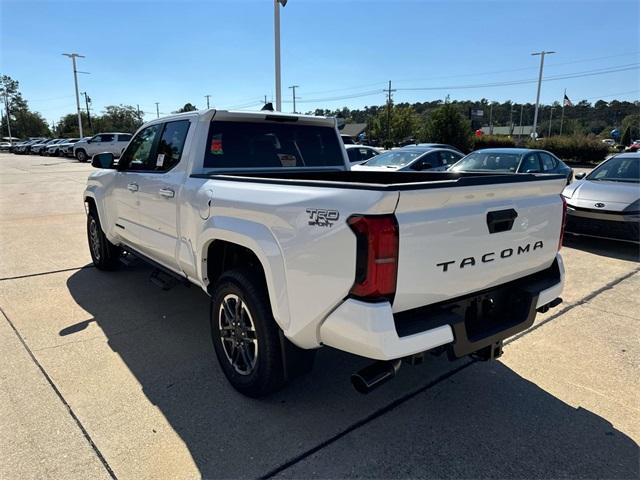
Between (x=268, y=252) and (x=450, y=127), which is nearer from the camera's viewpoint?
(x=268, y=252)

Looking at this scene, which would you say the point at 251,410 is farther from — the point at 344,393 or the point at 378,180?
the point at 378,180

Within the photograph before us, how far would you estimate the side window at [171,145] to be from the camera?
12.9 ft

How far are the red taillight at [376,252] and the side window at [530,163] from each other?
895 cm

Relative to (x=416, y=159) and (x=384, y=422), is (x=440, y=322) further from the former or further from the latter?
(x=416, y=159)

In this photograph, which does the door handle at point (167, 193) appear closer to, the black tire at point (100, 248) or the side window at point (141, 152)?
the side window at point (141, 152)

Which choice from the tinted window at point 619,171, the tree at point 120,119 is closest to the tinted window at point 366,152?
the tinted window at point 619,171

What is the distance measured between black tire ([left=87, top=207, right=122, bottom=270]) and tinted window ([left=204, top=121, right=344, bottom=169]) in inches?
108

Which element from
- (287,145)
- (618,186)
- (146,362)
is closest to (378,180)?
(287,145)

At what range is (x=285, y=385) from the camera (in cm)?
298

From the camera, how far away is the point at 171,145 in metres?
4.11

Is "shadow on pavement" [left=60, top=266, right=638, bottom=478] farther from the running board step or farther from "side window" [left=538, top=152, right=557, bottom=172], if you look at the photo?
"side window" [left=538, top=152, right=557, bottom=172]

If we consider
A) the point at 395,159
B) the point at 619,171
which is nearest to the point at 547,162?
the point at 619,171

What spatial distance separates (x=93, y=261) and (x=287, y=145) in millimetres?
3728

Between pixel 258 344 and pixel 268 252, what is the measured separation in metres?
0.64
